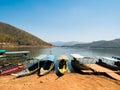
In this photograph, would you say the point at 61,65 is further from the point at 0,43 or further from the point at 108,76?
the point at 0,43

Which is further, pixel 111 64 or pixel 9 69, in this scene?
pixel 111 64

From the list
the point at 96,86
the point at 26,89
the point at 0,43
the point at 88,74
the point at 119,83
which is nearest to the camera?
the point at 26,89

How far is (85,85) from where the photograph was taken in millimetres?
21578

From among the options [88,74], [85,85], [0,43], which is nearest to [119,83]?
[85,85]

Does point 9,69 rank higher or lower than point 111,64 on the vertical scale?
higher

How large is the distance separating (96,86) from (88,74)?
317 inches

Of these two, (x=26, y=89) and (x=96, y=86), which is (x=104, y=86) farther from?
(x=26, y=89)

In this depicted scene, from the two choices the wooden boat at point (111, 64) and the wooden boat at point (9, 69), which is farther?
the wooden boat at point (111, 64)

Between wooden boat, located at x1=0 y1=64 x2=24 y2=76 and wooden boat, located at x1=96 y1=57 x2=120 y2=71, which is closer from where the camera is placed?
wooden boat, located at x1=0 y1=64 x2=24 y2=76

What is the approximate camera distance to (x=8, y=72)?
98.2ft

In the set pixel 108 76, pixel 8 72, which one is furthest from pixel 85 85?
pixel 8 72

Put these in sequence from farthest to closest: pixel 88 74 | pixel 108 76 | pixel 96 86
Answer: pixel 88 74
pixel 108 76
pixel 96 86

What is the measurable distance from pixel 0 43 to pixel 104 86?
19693 centimetres

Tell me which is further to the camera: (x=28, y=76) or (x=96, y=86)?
(x=28, y=76)
